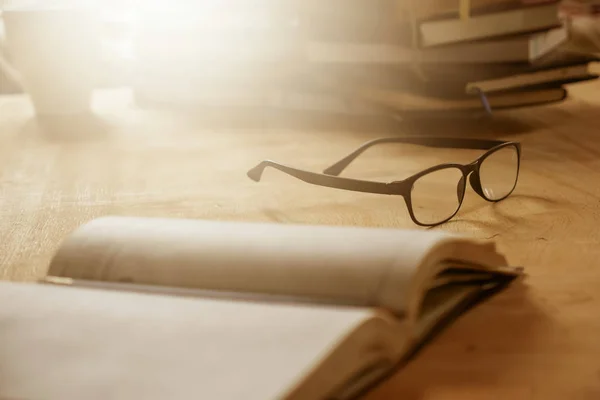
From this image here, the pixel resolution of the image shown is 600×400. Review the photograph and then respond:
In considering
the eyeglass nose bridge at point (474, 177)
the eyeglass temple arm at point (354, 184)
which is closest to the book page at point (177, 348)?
the eyeglass temple arm at point (354, 184)

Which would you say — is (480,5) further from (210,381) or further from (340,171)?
(210,381)

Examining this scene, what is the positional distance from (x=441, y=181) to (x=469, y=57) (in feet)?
1.09

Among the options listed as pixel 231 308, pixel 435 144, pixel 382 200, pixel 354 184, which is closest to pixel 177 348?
pixel 231 308

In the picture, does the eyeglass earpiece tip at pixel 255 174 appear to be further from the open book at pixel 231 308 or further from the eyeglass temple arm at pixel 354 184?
the open book at pixel 231 308

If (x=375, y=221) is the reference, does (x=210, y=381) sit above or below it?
above

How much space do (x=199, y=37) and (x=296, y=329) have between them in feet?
3.61

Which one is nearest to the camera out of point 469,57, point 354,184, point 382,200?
point 354,184

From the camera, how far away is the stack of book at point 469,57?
107cm

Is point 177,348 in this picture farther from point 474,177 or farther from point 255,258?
point 474,177

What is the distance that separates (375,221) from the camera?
0.69 m

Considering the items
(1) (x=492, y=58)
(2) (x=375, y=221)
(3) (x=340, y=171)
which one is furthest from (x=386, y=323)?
(1) (x=492, y=58)

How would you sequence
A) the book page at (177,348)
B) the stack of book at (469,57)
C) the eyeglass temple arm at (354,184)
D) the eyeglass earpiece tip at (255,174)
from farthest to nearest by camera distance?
the stack of book at (469,57) → the eyeglass earpiece tip at (255,174) → the eyeglass temple arm at (354,184) → the book page at (177,348)

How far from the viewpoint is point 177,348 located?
35 centimetres

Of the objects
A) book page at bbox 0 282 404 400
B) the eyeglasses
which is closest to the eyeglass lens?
the eyeglasses
